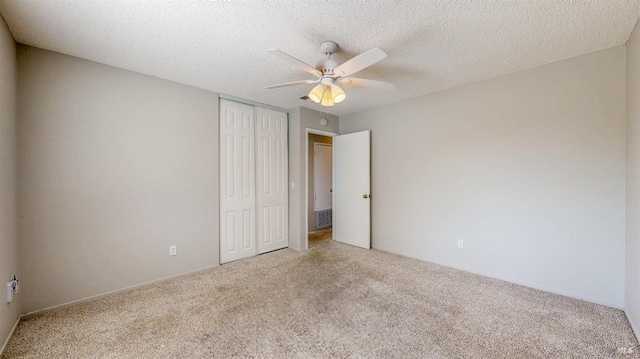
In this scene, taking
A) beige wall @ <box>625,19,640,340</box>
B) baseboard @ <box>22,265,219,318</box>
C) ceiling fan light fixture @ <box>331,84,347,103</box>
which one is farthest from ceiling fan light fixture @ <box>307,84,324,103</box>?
baseboard @ <box>22,265,219,318</box>

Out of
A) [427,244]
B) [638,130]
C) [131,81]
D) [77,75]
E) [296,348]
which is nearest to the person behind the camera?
[296,348]

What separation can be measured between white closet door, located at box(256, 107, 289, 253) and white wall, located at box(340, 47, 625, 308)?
182 centimetres

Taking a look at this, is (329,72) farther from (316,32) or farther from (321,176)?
(321,176)

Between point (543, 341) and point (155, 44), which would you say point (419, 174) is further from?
point (155, 44)

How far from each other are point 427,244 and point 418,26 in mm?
2776

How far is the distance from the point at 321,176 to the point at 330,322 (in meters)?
3.70

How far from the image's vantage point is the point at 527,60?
2.49m

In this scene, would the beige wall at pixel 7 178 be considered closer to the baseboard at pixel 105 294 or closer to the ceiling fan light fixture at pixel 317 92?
the baseboard at pixel 105 294

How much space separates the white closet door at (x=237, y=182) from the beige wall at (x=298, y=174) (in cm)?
66

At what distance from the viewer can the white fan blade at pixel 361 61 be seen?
1.74 meters

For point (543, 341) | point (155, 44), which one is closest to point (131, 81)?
point (155, 44)

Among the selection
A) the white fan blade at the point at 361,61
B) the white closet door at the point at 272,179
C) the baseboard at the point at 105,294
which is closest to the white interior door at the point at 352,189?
the white closet door at the point at 272,179

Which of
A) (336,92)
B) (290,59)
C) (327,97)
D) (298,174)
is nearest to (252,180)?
(298,174)

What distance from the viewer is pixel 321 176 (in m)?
5.55
